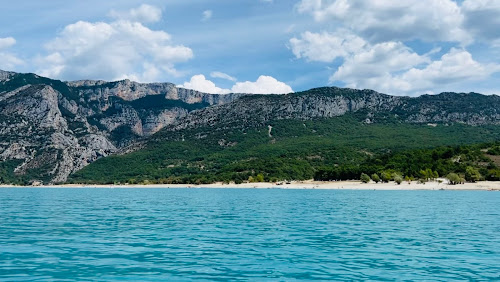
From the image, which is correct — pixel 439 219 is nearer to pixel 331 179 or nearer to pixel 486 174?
pixel 486 174

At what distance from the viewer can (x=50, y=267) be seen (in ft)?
81.3

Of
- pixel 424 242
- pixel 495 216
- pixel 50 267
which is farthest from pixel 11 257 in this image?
pixel 495 216

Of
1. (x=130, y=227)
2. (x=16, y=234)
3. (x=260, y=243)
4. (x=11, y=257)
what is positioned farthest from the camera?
(x=130, y=227)

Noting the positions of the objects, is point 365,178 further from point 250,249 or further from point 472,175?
point 250,249

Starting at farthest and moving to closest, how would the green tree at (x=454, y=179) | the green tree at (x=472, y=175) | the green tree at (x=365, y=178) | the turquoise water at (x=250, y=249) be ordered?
the green tree at (x=365, y=178)
the green tree at (x=472, y=175)
the green tree at (x=454, y=179)
the turquoise water at (x=250, y=249)

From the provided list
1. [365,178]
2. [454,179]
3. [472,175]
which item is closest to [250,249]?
[454,179]

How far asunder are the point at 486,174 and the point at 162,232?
148 metres

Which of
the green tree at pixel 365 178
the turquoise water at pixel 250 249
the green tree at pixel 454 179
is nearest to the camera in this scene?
the turquoise water at pixel 250 249

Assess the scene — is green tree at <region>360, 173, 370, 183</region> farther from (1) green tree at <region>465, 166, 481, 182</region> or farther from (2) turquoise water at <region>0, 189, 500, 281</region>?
(2) turquoise water at <region>0, 189, 500, 281</region>

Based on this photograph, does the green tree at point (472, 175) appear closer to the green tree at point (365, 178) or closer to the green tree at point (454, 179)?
the green tree at point (454, 179)

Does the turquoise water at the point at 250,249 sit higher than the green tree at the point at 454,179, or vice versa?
the green tree at the point at 454,179

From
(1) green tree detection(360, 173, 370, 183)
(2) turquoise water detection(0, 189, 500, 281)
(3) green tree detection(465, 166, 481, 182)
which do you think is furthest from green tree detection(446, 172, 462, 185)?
(2) turquoise water detection(0, 189, 500, 281)

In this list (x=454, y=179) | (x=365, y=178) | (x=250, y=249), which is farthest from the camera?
(x=365, y=178)

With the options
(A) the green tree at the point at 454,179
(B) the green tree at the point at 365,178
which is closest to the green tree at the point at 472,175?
(A) the green tree at the point at 454,179
